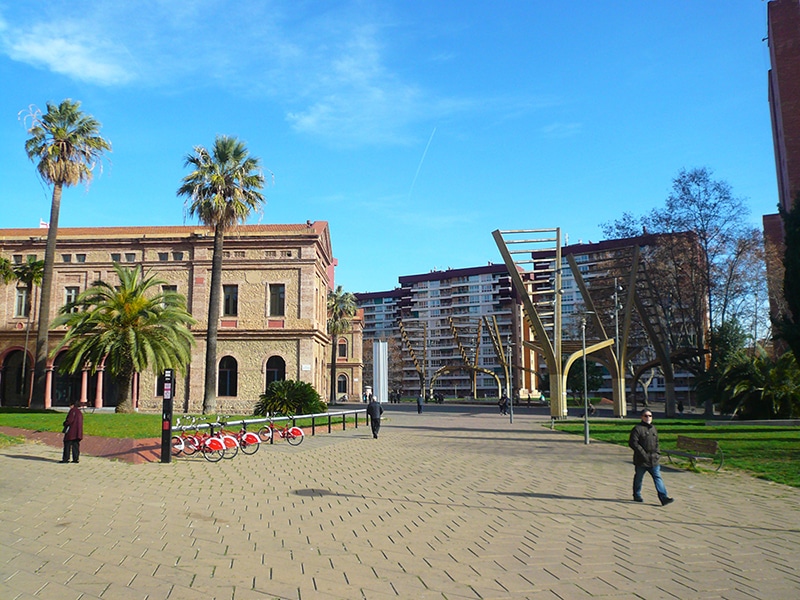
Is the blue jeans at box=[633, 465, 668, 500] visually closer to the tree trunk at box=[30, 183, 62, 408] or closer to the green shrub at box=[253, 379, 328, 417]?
the green shrub at box=[253, 379, 328, 417]

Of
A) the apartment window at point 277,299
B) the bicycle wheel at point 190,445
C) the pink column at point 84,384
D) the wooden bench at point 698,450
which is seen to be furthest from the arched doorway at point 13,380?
the wooden bench at point 698,450

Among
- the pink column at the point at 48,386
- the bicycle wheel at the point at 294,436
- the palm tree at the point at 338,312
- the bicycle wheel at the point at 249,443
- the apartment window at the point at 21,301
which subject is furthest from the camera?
the palm tree at the point at 338,312

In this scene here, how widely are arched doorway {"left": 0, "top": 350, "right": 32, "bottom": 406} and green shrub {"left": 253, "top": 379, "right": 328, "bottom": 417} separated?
22.7 meters

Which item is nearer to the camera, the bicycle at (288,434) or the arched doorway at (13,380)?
the bicycle at (288,434)

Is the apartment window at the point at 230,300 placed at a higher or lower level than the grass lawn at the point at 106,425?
higher

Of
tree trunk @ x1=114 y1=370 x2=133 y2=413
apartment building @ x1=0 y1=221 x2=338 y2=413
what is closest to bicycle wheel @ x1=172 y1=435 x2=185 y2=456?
tree trunk @ x1=114 y1=370 x2=133 y2=413

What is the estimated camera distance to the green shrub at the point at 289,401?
1024 inches

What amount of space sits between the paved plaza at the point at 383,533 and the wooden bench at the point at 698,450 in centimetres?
45

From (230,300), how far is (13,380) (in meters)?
15.4

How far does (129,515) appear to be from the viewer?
29.2 feet

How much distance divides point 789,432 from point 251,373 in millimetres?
Result: 27309

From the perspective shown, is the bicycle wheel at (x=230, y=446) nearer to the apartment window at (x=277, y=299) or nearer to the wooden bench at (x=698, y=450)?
the wooden bench at (x=698, y=450)

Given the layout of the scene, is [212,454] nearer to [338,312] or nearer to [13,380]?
[13,380]

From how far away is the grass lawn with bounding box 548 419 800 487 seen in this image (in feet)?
46.0
